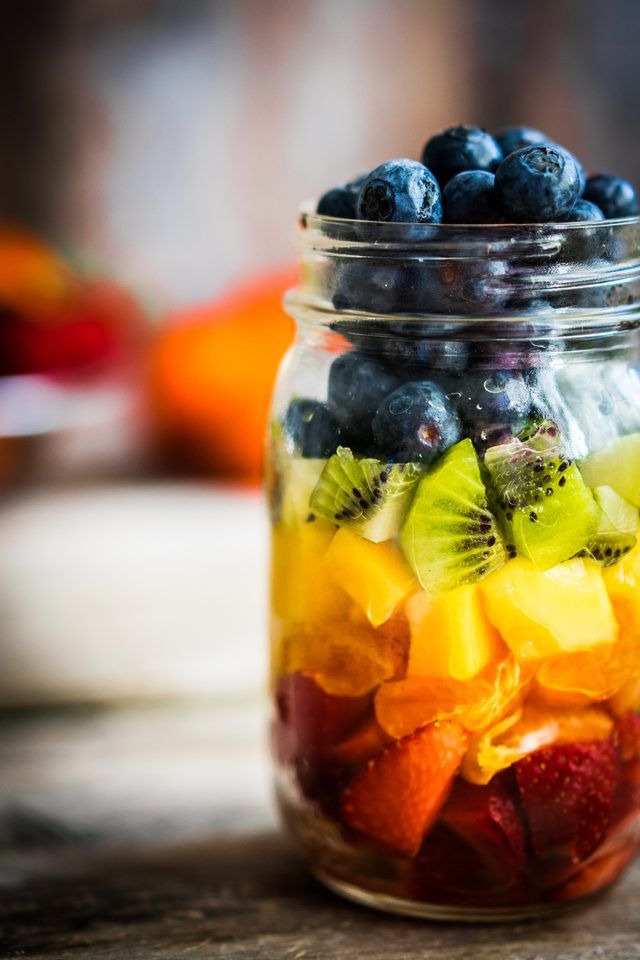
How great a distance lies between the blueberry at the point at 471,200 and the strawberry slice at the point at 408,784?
0.30m

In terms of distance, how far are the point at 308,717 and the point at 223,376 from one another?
67 cm

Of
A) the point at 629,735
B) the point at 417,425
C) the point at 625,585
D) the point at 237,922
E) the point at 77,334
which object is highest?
the point at 77,334

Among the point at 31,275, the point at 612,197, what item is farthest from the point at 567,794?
the point at 31,275

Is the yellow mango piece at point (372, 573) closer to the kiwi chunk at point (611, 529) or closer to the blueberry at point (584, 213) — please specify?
the kiwi chunk at point (611, 529)

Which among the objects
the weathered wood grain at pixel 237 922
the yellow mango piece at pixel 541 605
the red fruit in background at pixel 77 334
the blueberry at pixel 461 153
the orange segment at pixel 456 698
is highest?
the blueberry at pixel 461 153

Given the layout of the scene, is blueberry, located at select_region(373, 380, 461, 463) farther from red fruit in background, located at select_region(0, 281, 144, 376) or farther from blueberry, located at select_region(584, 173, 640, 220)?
red fruit in background, located at select_region(0, 281, 144, 376)

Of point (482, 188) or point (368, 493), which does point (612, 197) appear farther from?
point (368, 493)

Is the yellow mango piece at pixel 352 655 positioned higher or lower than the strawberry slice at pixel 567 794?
higher

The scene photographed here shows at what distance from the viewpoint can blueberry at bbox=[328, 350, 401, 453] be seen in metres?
0.63

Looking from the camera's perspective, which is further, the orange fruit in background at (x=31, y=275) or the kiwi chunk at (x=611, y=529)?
the orange fruit in background at (x=31, y=275)

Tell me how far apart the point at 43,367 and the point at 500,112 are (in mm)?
634

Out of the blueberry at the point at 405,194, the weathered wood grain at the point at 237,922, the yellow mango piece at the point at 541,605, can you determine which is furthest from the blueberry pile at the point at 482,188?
the weathered wood grain at the point at 237,922

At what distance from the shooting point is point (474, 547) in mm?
604

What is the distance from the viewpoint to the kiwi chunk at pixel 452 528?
Answer: 0.60 m
